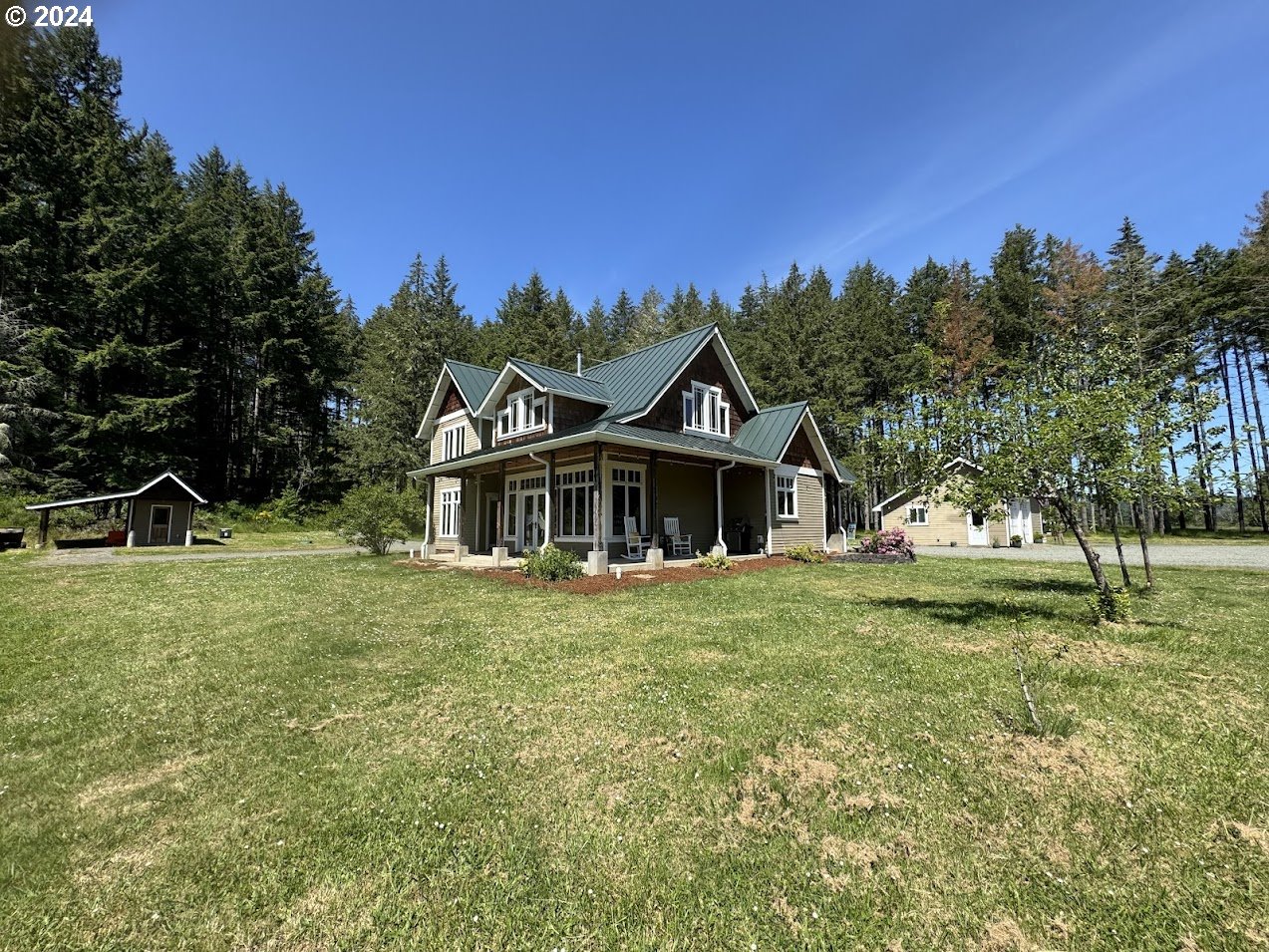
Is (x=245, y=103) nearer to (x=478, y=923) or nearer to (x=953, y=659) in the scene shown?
(x=478, y=923)

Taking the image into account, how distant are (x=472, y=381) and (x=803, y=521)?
15665 millimetres

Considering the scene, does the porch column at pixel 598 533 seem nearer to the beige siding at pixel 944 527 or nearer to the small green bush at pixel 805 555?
the small green bush at pixel 805 555

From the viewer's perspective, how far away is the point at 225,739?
14.7 ft

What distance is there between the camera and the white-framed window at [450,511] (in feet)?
80.0

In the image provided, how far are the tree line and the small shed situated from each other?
20.8 ft

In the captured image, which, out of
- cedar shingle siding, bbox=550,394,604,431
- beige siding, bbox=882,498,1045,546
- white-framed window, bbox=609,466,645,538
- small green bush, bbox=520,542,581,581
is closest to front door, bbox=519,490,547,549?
cedar shingle siding, bbox=550,394,604,431

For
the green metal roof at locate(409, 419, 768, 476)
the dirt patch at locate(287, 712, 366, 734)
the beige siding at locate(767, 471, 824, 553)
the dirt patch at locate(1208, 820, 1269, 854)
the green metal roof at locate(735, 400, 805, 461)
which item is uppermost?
the green metal roof at locate(735, 400, 805, 461)

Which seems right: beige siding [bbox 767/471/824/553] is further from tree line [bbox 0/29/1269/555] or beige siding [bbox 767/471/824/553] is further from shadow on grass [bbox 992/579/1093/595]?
shadow on grass [bbox 992/579/1093/595]

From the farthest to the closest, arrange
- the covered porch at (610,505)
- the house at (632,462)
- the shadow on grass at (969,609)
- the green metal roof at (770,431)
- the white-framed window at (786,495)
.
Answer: the white-framed window at (786,495) → the green metal roof at (770,431) → the house at (632,462) → the covered porch at (610,505) → the shadow on grass at (969,609)

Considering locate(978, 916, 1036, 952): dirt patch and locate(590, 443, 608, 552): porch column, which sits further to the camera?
locate(590, 443, 608, 552): porch column

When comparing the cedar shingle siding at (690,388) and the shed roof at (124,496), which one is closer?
the cedar shingle siding at (690,388)

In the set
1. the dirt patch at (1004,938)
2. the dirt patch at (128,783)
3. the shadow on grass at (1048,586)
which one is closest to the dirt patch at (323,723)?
the dirt patch at (128,783)

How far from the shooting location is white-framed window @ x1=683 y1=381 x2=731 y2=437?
1983 centimetres

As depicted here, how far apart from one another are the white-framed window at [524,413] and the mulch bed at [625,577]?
5273mm
